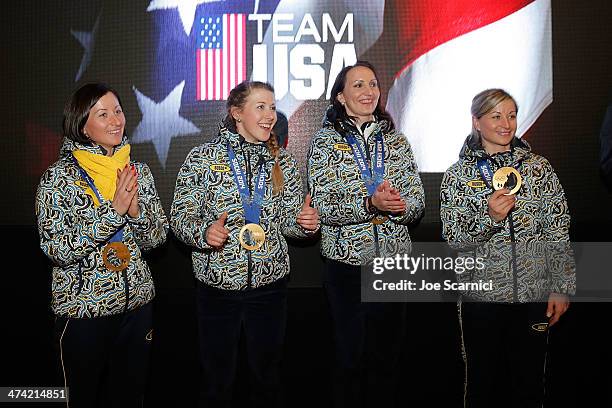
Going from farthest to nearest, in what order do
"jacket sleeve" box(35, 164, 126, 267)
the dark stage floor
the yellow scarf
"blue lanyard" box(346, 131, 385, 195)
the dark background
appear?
the dark background < the dark stage floor < "blue lanyard" box(346, 131, 385, 195) < the yellow scarf < "jacket sleeve" box(35, 164, 126, 267)

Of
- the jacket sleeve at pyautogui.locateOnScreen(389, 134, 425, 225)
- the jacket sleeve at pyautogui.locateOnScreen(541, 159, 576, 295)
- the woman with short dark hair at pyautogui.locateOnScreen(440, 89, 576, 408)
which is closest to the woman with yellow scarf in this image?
the jacket sleeve at pyautogui.locateOnScreen(389, 134, 425, 225)

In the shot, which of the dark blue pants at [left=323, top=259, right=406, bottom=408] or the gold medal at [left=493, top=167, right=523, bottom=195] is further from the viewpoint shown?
the dark blue pants at [left=323, top=259, right=406, bottom=408]

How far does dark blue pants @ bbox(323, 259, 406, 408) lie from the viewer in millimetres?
2881

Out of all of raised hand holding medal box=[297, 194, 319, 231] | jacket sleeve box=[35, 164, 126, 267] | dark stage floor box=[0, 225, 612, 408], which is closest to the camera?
jacket sleeve box=[35, 164, 126, 267]

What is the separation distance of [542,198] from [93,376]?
2.14 metres

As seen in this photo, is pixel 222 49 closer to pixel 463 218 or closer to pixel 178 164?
pixel 178 164

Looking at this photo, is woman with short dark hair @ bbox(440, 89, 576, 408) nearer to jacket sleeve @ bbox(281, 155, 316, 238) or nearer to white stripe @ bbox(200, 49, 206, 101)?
jacket sleeve @ bbox(281, 155, 316, 238)

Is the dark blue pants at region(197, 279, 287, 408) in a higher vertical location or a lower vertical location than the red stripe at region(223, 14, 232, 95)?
lower

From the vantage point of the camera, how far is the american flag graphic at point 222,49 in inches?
157

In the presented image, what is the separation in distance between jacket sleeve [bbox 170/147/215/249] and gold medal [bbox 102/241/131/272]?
0.92 feet

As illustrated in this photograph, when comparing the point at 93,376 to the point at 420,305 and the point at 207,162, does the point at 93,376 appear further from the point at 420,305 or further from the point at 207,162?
the point at 420,305

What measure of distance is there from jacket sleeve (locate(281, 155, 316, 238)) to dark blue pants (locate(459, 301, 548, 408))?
895 mm

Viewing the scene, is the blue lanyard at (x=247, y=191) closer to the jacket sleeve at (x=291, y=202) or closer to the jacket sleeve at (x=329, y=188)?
the jacket sleeve at (x=291, y=202)

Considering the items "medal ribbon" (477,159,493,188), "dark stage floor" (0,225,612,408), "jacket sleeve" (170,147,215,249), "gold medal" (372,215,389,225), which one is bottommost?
"dark stage floor" (0,225,612,408)
